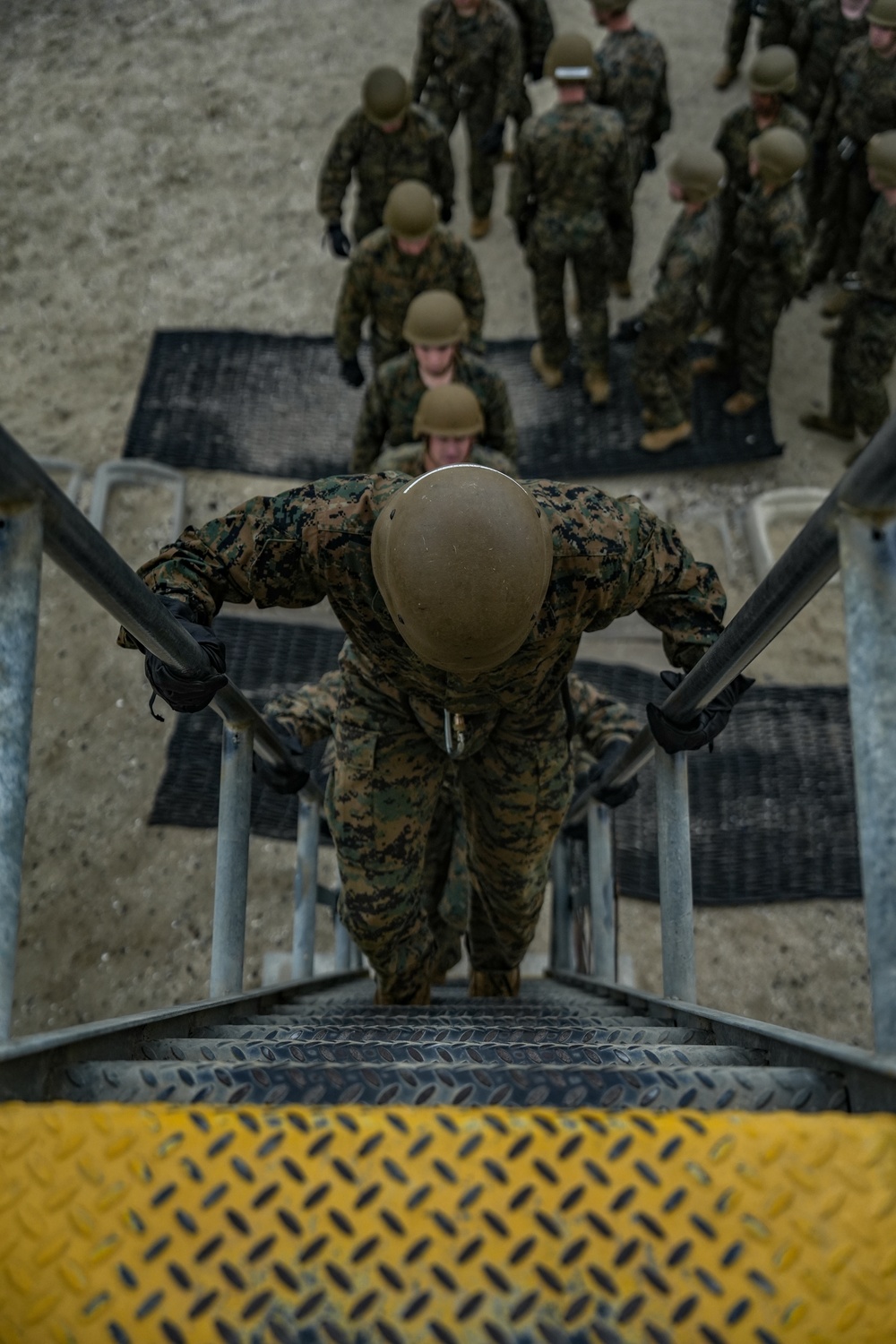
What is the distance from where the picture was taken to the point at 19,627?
1108 mm

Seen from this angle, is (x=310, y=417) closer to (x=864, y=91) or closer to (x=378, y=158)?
(x=378, y=158)

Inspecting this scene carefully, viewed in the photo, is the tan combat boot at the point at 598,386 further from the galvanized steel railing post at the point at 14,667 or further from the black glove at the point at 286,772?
the galvanized steel railing post at the point at 14,667

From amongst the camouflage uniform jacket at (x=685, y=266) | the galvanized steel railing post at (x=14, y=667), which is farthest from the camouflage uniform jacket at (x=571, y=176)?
the galvanized steel railing post at (x=14, y=667)

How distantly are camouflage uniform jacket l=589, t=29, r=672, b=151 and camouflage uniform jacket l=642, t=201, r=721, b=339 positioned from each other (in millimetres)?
1453

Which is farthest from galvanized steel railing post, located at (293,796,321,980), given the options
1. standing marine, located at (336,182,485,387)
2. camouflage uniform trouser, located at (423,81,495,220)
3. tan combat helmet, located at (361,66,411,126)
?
camouflage uniform trouser, located at (423,81,495,220)

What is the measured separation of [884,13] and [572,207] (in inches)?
69.9

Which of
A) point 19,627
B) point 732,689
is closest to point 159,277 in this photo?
point 732,689

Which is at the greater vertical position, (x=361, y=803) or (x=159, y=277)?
(x=159, y=277)

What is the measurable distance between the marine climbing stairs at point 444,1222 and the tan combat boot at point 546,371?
5.99 meters

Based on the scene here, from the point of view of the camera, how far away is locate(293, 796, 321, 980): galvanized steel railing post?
10.4 feet

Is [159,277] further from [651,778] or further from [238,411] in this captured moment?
[651,778]

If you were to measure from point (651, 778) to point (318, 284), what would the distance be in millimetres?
4217

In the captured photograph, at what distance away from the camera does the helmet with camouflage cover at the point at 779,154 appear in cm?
566

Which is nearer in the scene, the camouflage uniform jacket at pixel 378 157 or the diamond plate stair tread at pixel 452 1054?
the diamond plate stair tread at pixel 452 1054
